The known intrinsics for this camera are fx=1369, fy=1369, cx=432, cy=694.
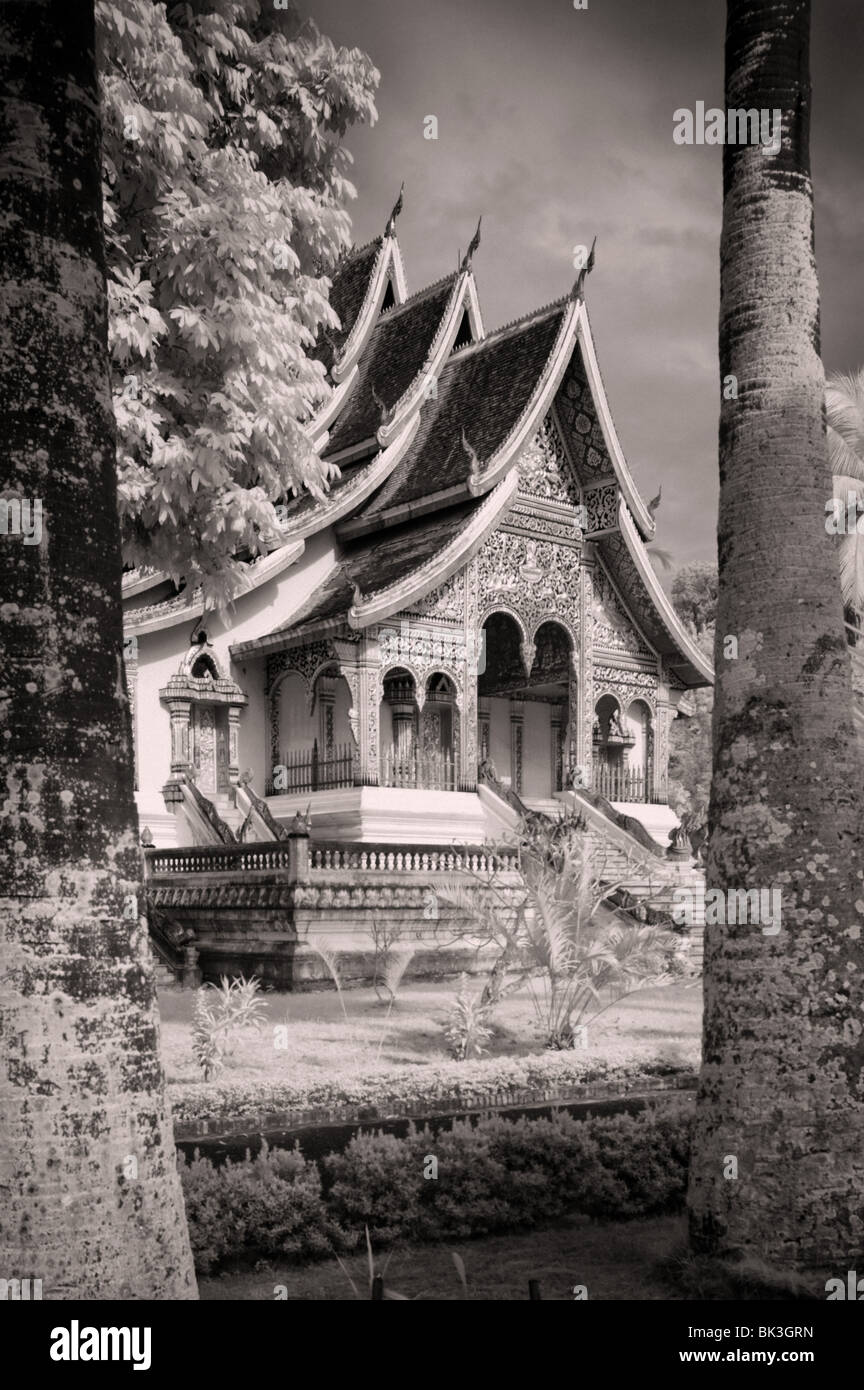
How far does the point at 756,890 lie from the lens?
17.4ft

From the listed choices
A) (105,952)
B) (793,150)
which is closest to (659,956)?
(793,150)

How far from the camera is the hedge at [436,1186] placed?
226 inches

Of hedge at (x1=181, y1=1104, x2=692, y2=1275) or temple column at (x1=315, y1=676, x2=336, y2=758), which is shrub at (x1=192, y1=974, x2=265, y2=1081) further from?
temple column at (x1=315, y1=676, x2=336, y2=758)

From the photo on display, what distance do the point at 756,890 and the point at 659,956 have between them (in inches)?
332

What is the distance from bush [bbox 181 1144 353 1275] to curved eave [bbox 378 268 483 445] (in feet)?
54.5

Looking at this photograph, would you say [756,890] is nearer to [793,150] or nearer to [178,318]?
[793,150]

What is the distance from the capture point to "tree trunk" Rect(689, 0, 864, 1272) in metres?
5.18

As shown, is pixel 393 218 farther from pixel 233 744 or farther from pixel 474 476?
pixel 233 744

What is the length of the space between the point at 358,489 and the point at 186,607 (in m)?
3.72

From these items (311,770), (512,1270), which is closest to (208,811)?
(311,770)

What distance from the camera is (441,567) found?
63.9 feet

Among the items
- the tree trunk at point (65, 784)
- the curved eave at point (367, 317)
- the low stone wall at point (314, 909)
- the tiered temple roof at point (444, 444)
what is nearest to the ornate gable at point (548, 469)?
the tiered temple roof at point (444, 444)

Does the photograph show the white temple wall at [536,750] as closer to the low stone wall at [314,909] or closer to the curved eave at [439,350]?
the curved eave at [439,350]

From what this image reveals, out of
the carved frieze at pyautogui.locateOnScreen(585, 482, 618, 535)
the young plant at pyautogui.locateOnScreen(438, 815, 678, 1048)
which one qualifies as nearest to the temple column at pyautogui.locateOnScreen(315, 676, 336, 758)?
the carved frieze at pyautogui.locateOnScreen(585, 482, 618, 535)
